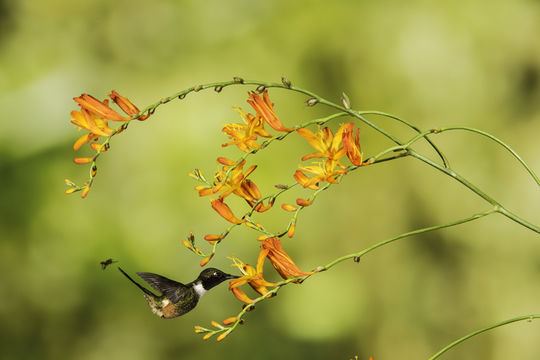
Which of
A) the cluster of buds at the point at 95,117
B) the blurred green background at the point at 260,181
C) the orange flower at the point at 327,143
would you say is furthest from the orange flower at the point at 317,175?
the blurred green background at the point at 260,181

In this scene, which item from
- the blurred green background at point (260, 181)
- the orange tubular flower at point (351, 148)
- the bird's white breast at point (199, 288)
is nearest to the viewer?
the orange tubular flower at point (351, 148)

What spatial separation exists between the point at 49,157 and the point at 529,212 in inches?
40.9

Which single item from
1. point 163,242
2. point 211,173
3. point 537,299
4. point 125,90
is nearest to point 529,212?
point 537,299

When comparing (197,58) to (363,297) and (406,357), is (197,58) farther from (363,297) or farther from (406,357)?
(406,357)

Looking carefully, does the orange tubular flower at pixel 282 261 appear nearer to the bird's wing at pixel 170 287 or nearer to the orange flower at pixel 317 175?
the orange flower at pixel 317 175

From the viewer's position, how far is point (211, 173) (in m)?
1.41

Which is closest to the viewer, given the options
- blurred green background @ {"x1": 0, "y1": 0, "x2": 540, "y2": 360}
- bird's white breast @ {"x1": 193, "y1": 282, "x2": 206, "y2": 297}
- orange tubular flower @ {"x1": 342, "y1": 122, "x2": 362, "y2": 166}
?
orange tubular flower @ {"x1": 342, "y1": 122, "x2": 362, "y2": 166}

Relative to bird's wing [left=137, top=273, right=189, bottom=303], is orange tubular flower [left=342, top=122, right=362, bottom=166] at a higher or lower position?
higher

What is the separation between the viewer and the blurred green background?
4.61 feet

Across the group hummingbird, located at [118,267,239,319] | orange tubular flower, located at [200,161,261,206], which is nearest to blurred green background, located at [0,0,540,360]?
hummingbird, located at [118,267,239,319]

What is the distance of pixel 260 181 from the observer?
4.63 feet

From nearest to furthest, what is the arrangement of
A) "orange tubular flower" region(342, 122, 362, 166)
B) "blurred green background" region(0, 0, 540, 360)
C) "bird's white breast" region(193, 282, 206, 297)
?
"orange tubular flower" region(342, 122, 362, 166) → "bird's white breast" region(193, 282, 206, 297) → "blurred green background" region(0, 0, 540, 360)

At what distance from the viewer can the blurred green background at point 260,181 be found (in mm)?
1406

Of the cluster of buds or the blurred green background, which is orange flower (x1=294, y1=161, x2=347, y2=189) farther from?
the blurred green background
